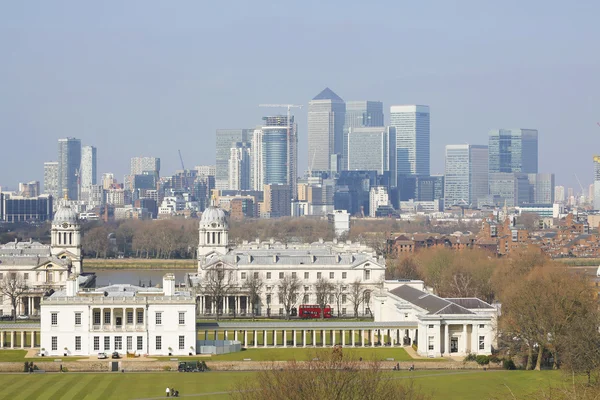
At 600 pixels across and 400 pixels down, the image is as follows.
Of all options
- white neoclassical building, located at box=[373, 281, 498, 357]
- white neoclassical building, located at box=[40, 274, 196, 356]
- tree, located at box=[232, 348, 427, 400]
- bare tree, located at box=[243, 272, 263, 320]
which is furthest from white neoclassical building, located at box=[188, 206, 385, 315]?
tree, located at box=[232, 348, 427, 400]

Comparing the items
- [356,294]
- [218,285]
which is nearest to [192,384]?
[218,285]

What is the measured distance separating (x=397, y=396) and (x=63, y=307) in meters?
29.6

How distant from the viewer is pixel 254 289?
94.9 metres

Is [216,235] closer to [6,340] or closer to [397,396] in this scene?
[6,340]

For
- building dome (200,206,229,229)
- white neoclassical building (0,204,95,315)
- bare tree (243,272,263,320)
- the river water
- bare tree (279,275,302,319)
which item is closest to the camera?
bare tree (279,275,302,319)

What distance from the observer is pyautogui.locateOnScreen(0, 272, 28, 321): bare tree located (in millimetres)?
90438

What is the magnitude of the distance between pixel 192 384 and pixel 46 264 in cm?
4092

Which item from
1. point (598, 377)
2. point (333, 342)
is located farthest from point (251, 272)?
point (598, 377)

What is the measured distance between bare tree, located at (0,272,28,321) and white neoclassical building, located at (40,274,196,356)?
19.6 metres

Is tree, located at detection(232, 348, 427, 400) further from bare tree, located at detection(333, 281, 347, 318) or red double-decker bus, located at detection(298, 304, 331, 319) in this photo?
bare tree, located at detection(333, 281, 347, 318)

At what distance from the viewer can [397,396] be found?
43000 mm

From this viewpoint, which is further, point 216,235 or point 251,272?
point 216,235

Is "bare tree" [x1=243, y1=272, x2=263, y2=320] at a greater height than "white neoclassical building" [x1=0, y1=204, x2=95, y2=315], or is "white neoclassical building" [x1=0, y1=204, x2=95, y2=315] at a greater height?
"white neoclassical building" [x1=0, y1=204, x2=95, y2=315]

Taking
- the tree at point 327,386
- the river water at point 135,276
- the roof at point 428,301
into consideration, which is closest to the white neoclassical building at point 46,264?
the river water at point 135,276
